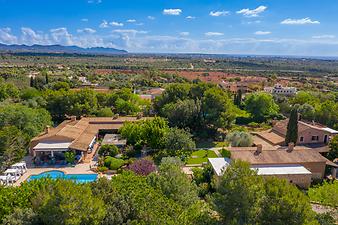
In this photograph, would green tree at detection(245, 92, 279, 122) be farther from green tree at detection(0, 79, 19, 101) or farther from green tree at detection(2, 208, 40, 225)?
green tree at detection(0, 79, 19, 101)

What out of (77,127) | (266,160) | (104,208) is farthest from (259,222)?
(77,127)

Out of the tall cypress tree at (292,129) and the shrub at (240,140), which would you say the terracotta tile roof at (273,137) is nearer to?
the tall cypress tree at (292,129)

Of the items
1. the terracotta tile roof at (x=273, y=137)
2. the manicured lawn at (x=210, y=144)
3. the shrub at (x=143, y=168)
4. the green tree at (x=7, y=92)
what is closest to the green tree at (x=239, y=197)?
the shrub at (x=143, y=168)

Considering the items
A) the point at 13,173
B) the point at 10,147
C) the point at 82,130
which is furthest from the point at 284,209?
the point at 82,130

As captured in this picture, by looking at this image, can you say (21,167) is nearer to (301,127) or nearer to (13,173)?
(13,173)

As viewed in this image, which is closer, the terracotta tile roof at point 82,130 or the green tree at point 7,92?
the terracotta tile roof at point 82,130

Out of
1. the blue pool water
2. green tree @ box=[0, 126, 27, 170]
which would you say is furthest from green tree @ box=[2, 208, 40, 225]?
green tree @ box=[0, 126, 27, 170]
